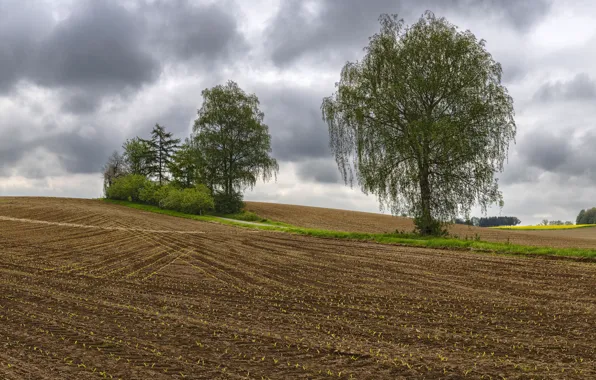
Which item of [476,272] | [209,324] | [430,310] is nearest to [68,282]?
[209,324]

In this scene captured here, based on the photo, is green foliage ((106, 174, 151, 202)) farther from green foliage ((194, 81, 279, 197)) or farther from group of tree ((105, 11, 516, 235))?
group of tree ((105, 11, 516, 235))

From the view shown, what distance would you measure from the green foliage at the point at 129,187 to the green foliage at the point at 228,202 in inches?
519

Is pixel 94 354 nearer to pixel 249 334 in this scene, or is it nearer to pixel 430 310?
pixel 249 334

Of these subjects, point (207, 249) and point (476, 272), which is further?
point (207, 249)

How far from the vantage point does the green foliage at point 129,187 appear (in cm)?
6141

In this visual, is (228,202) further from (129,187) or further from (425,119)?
(425,119)

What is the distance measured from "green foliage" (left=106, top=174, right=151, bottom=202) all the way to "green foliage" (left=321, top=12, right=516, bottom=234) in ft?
134

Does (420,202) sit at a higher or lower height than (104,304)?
higher

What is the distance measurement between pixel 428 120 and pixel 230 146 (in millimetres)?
31006

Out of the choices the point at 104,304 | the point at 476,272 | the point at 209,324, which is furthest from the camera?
the point at 476,272

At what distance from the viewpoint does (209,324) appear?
30.0ft

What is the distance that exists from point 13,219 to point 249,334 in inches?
1428

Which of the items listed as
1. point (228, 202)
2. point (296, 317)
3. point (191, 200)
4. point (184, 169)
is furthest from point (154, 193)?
point (296, 317)

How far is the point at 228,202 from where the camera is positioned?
168 ft
